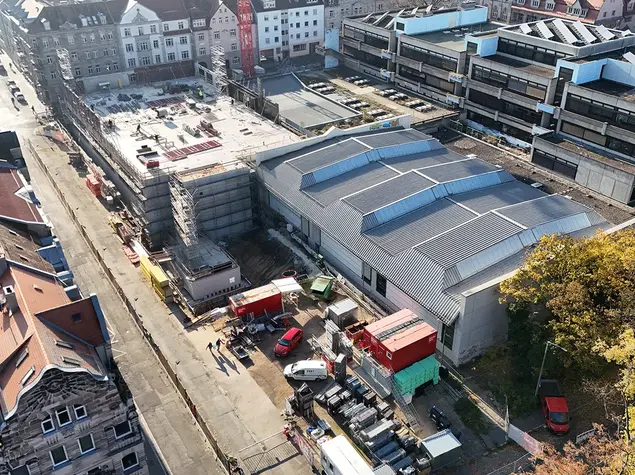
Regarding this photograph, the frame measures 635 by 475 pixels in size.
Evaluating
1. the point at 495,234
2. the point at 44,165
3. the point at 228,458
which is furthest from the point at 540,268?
the point at 44,165

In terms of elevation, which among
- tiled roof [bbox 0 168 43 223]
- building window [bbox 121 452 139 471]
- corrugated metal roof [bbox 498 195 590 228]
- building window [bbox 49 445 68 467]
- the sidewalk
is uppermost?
tiled roof [bbox 0 168 43 223]

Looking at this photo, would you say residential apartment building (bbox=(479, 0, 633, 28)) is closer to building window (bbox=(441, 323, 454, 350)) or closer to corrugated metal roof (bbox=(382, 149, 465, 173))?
corrugated metal roof (bbox=(382, 149, 465, 173))

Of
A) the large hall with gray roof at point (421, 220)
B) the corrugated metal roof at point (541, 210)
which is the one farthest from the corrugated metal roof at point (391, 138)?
the corrugated metal roof at point (541, 210)

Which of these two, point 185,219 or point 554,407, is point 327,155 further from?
point 554,407

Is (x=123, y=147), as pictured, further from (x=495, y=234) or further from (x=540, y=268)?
(x=540, y=268)

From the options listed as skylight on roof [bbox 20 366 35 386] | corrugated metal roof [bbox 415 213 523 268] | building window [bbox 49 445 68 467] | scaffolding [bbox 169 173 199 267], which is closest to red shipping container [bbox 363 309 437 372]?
corrugated metal roof [bbox 415 213 523 268]

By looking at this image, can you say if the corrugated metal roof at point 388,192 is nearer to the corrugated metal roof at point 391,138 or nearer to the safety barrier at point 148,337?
the corrugated metal roof at point 391,138
